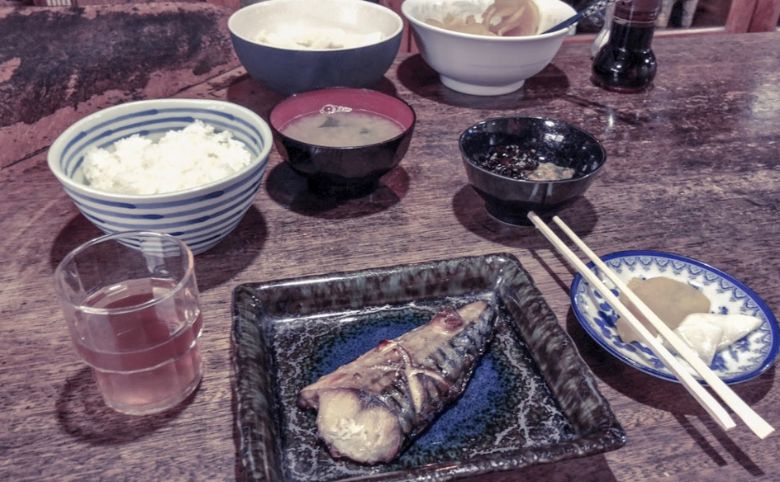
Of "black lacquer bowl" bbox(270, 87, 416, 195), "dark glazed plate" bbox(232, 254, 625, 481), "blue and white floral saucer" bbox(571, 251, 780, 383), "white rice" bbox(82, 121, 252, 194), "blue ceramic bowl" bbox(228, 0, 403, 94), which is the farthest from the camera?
"blue ceramic bowl" bbox(228, 0, 403, 94)

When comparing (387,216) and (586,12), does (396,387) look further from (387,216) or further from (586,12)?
Result: (586,12)

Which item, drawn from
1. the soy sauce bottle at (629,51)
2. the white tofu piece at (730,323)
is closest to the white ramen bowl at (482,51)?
the soy sauce bottle at (629,51)

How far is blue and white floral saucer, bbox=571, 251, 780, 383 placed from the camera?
3.31 ft

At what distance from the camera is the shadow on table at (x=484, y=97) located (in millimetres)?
2000

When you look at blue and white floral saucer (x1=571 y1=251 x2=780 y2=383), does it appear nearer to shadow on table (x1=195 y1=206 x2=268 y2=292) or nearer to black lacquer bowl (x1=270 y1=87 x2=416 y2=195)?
black lacquer bowl (x1=270 y1=87 x2=416 y2=195)

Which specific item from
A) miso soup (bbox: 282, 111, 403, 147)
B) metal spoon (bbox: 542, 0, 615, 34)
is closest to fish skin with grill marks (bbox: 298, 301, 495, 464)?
miso soup (bbox: 282, 111, 403, 147)

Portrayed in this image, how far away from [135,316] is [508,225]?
850mm

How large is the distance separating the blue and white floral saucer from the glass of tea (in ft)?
2.17

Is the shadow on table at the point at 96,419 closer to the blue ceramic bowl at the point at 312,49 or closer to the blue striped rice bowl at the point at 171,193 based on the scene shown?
the blue striped rice bowl at the point at 171,193

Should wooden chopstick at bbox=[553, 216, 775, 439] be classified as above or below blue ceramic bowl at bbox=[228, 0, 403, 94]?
below

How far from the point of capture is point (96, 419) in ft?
3.11

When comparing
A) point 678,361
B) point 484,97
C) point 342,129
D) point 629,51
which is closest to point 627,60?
point 629,51

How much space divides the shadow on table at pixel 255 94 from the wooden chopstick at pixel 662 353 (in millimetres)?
1021

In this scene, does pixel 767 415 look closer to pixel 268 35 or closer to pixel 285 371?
pixel 285 371
